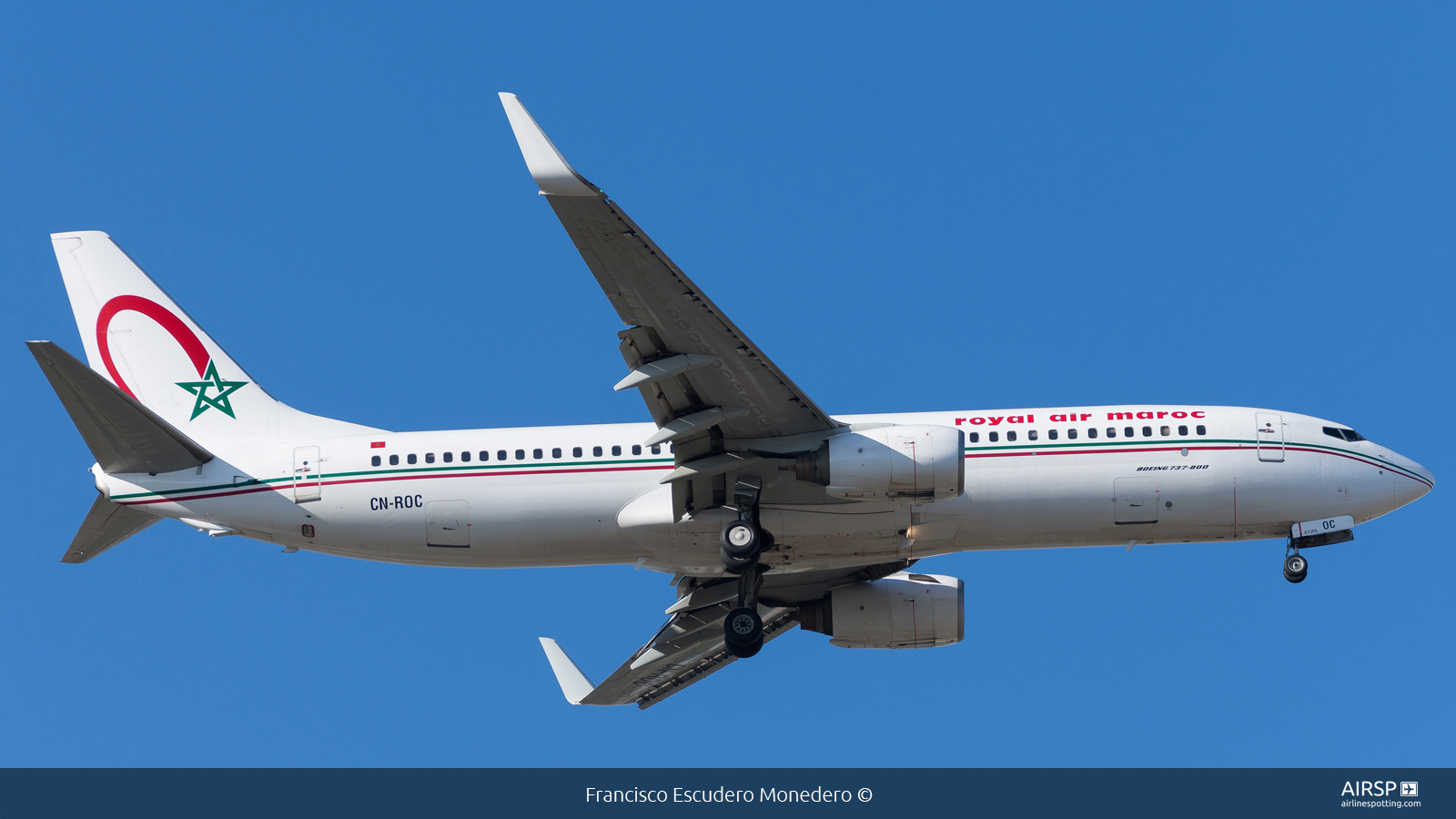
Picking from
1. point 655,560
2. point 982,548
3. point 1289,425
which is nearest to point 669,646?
point 655,560

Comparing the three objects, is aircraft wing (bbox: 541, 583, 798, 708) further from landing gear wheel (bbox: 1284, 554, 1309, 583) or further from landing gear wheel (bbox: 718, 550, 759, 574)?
landing gear wheel (bbox: 1284, 554, 1309, 583)

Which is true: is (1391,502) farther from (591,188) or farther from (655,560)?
(591,188)

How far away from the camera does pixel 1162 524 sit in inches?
1246

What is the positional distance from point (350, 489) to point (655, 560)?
21.4 ft

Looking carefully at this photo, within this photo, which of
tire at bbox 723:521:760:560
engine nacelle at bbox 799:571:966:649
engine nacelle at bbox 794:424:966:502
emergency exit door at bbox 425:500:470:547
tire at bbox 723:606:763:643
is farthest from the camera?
engine nacelle at bbox 799:571:966:649

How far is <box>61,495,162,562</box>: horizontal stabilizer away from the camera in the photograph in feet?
102

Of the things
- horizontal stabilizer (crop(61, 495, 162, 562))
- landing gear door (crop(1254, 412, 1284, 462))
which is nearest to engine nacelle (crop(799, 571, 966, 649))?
landing gear door (crop(1254, 412, 1284, 462))

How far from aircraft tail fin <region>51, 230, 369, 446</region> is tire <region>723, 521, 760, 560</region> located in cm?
895

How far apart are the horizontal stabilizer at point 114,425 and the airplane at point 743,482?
0.18 ft

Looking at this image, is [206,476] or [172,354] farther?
[172,354]

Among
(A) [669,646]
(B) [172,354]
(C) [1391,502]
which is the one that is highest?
(B) [172,354]

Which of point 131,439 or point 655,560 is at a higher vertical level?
point 131,439

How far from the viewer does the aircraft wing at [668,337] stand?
A: 80.4 ft
